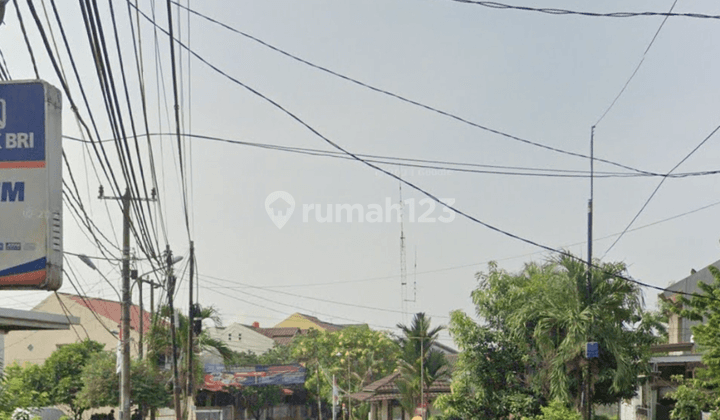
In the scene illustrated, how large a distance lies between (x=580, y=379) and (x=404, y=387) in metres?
24.8

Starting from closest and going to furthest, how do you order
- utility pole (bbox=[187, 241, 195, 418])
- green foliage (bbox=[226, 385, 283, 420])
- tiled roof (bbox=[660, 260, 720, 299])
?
1. utility pole (bbox=[187, 241, 195, 418])
2. tiled roof (bbox=[660, 260, 720, 299])
3. green foliage (bbox=[226, 385, 283, 420])

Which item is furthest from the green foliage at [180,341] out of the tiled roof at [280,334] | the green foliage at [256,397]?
the tiled roof at [280,334]

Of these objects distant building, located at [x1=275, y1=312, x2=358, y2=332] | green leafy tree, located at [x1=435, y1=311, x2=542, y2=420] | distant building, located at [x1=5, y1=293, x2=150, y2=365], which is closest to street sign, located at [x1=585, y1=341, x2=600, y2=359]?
green leafy tree, located at [x1=435, y1=311, x2=542, y2=420]

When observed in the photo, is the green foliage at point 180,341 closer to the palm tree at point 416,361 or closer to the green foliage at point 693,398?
the palm tree at point 416,361

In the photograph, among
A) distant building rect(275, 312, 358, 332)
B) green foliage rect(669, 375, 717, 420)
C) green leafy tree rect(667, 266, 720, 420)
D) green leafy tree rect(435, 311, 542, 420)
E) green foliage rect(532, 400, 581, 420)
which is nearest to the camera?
green leafy tree rect(667, 266, 720, 420)

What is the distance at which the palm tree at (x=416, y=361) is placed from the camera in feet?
173

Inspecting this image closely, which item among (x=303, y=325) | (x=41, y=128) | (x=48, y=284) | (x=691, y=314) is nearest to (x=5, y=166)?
(x=41, y=128)

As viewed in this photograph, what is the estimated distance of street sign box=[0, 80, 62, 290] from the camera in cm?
632

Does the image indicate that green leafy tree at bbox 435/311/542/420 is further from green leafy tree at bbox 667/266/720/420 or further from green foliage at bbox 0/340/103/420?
green foliage at bbox 0/340/103/420

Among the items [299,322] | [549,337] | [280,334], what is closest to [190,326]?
[549,337]

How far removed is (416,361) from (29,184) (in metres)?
47.9

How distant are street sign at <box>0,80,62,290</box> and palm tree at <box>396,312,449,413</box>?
46.6 meters

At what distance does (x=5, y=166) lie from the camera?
20.7ft

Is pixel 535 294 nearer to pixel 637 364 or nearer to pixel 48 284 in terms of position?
pixel 637 364
